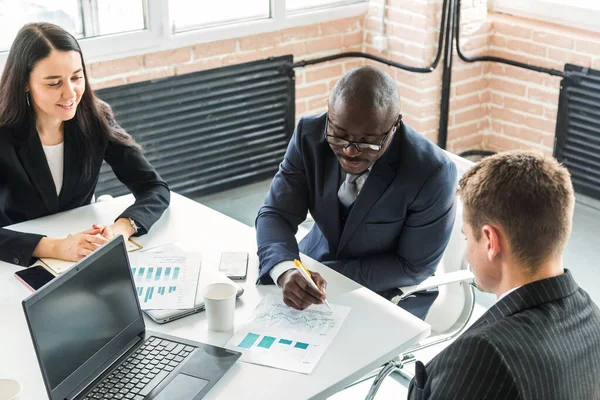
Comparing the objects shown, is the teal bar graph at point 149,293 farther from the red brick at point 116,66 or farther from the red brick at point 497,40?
the red brick at point 497,40

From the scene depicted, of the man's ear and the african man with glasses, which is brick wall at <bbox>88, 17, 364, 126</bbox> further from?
the man's ear

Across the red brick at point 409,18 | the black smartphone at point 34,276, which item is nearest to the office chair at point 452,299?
the black smartphone at point 34,276

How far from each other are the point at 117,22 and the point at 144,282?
201 centimetres

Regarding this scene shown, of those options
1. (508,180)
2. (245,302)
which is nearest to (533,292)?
(508,180)

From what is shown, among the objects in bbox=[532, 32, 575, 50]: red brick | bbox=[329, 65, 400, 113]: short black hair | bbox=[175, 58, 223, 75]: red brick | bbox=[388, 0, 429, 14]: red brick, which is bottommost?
bbox=[175, 58, 223, 75]: red brick

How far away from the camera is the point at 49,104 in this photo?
2436 millimetres

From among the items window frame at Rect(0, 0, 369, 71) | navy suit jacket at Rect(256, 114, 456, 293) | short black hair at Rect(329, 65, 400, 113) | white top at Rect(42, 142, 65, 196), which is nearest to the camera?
short black hair at Rect(329, 65, 400, 113)

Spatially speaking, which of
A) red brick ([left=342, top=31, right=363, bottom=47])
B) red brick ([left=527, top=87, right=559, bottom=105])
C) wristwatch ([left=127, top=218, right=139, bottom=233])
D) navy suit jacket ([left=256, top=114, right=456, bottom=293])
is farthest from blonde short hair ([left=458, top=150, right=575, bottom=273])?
red brick ([left=342, top=31, right=363, bottom=47])

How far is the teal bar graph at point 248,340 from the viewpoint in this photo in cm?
182

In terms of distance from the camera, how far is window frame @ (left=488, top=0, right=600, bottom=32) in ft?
12.6

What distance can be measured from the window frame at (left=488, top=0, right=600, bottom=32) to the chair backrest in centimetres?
179

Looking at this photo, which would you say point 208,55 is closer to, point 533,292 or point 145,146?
point 145,146

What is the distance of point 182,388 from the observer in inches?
65.2

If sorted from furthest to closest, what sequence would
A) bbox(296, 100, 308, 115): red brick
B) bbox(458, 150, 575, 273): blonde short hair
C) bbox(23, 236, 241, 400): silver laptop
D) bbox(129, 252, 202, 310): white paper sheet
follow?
bbox(296, 100, 308, 115): red brick → bbox(129, 252, 202, 310): white paper sheet → bbox(23, 236, 241, 400): silver laptop → bbox(458, 150, 575, 273): blonde short hair
